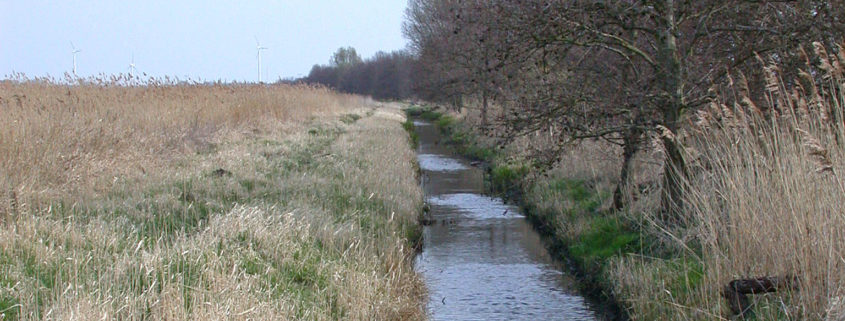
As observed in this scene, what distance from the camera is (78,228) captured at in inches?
253

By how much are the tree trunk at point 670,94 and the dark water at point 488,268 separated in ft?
4.68

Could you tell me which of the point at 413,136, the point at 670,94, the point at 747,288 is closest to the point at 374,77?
the point at 413,136

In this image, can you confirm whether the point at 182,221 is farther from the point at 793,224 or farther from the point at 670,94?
the point at 793,224

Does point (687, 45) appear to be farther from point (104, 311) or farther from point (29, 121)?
point (29, 121)

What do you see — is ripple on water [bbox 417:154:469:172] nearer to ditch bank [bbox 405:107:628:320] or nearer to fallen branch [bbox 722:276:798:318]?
ditch bank [bbox 405:107:628:320]

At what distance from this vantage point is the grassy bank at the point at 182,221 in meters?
5.17

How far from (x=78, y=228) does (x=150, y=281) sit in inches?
56.4

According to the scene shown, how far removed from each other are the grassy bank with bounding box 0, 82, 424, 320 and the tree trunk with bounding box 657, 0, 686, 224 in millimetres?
2846

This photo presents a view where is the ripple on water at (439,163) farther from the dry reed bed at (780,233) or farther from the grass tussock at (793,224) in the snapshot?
the grass tussock at (793,224)

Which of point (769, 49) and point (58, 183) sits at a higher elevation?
point (769, 49)

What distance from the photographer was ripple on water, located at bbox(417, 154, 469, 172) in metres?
19.5

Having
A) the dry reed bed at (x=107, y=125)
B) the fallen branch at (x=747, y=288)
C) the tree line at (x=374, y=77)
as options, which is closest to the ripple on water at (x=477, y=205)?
the dry reed bed at (x=107, y=125)

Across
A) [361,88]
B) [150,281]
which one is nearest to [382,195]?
[150,281]

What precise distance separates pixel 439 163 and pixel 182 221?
44.0ft
